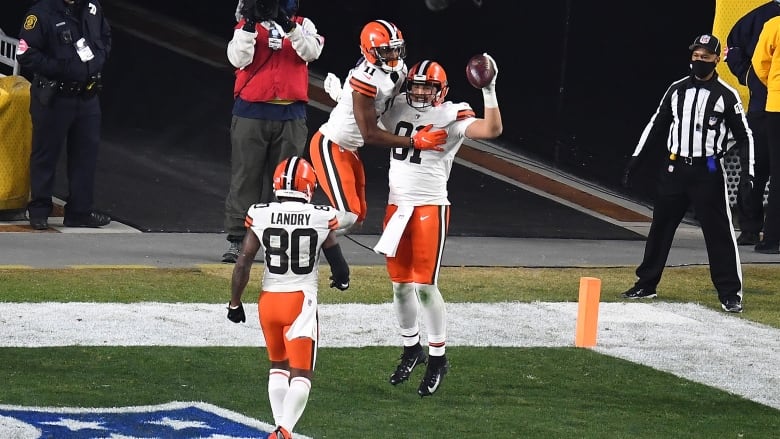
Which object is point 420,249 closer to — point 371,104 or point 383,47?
point 371,104

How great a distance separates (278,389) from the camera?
6.99m

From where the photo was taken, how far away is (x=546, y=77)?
56.3ft

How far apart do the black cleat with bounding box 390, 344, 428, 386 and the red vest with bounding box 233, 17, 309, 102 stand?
358 cm

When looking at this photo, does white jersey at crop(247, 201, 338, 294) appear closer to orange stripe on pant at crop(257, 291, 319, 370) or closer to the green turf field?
orange stripe on pant at crop(257, 291, 319, 370)

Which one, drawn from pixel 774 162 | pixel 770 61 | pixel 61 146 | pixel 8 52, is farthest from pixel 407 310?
pixel 8 52

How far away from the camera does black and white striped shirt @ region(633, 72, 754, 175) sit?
36.6ft

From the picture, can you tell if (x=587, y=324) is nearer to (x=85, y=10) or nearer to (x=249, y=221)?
(x=249, y=221)

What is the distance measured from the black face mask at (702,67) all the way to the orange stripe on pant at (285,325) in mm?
5194

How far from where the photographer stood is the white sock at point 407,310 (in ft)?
28.3

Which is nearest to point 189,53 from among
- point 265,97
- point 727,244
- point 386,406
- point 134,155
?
point 134,155

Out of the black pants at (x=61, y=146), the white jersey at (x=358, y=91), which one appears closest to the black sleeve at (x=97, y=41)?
the black pants at (x=61, y=146)

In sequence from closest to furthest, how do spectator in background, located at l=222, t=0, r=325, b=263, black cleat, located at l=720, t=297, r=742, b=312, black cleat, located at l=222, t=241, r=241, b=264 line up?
black cleat, located at l=720, t=297, r=742, b=312, spectator in background, located at l=222, t=0, r=325, b=263, black cleat, located at l=222, t=241, r=241, b=264

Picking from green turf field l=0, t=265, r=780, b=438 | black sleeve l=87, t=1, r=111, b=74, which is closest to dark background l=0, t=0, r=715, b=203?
black sleeve l=87, t=1, r=111, b=74

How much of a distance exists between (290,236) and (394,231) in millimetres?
1636
